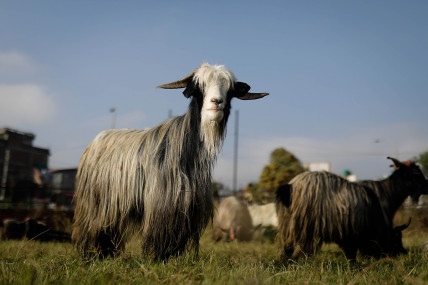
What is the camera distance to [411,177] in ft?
26.0

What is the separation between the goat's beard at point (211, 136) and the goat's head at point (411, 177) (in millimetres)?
5490

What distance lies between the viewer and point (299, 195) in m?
6.01

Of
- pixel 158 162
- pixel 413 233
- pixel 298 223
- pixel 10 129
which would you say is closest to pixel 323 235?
pixel 298 223

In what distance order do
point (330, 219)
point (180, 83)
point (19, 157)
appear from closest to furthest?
point (180, 83), point (330, 219), point (19, 157)

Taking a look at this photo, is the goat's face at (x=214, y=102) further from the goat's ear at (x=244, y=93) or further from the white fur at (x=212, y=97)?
the goat's ear at (x=244, y=93)

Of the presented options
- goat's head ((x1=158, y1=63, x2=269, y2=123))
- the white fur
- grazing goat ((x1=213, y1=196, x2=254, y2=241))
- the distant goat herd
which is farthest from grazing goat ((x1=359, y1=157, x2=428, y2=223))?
the white fur

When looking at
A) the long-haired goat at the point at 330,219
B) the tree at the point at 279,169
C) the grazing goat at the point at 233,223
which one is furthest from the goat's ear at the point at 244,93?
the tree at the point at 279,169

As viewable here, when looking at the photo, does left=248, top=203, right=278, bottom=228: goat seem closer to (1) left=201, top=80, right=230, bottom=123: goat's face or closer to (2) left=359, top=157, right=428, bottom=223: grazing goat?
(2) left=359, top=157, right=428, bottom=223: grazing goat

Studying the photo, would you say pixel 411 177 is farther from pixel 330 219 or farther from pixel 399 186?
pixel 330 219

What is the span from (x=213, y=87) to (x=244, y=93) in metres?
0.68

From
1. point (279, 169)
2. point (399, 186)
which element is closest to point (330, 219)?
point (399, 186)

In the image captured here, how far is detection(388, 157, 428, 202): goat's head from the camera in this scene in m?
7.90

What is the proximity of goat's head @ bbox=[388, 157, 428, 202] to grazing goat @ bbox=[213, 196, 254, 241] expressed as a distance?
4218 millimetres

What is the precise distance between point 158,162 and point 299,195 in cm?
295
